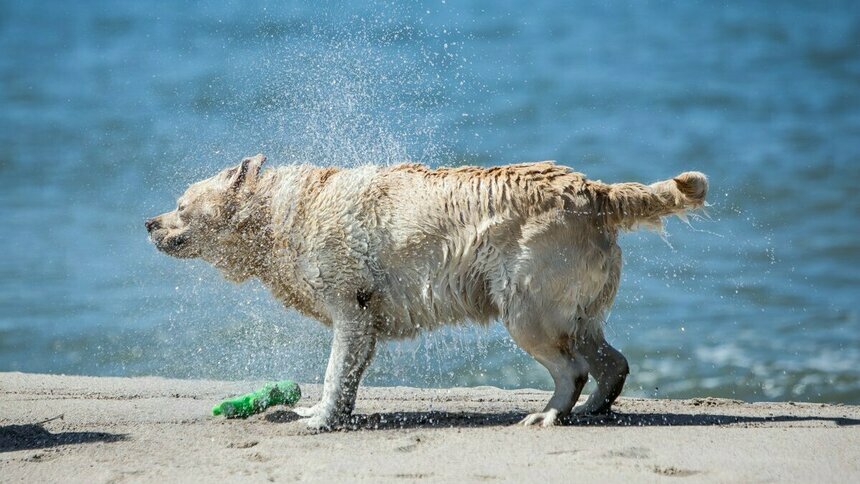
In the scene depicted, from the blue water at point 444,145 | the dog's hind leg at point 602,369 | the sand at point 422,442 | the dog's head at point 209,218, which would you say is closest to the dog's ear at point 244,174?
the dog's head at point 209,218

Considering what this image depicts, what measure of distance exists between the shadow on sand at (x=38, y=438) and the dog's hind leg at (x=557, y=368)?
243cm

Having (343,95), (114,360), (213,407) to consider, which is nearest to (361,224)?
(213,407)

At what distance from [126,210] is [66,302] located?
2732 millimetres

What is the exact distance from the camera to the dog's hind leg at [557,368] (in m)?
6.39

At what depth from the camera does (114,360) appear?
444 inches

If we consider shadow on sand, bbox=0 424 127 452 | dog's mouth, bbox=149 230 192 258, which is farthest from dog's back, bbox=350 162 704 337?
shadow on sand, bbox=0 424 127 452

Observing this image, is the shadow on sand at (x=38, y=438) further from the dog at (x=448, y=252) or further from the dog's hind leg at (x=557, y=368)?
the dog's hind leg at (x=557, y=368)

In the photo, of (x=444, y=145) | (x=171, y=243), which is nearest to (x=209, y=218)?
(x=171, y=243)

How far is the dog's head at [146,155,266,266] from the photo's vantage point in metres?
7.26

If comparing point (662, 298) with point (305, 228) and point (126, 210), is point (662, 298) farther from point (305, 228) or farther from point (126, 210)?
point (126, 210)

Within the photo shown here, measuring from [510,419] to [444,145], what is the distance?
424 inches

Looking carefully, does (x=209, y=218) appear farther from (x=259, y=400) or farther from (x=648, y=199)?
(x=648, y=199)

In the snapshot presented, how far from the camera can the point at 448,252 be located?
6.61m

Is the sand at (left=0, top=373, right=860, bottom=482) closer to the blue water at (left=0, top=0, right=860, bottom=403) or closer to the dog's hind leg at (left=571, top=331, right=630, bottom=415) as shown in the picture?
the dog's hind leg at (left=571, top=331, right=630, bottom=415)
